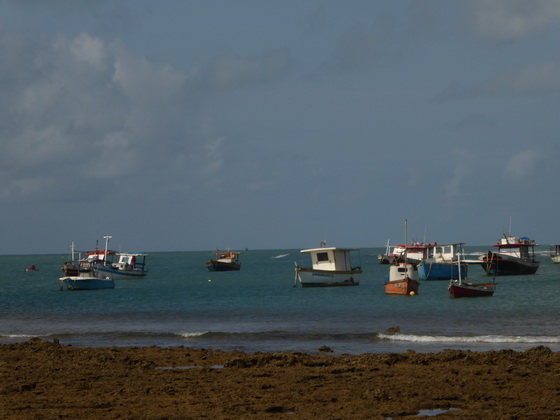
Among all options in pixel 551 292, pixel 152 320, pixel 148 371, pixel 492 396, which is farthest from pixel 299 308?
pixel 492 396

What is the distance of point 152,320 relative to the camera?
38844mm

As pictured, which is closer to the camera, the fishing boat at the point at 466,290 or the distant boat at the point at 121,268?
the fishing boat at the point at 466,290

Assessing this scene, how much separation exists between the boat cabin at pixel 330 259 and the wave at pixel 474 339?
34.0 metres

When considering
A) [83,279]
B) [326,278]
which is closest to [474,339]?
[326,278]

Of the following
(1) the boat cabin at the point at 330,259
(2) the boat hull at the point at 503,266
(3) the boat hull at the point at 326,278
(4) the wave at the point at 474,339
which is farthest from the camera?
(2) the boat hull at the point at 503,266

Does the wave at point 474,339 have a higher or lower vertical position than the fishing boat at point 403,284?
lower

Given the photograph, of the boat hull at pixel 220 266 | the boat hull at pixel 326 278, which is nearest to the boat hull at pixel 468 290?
the boat hull at pixel 326 278

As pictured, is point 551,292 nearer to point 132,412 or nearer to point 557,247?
point 132,412

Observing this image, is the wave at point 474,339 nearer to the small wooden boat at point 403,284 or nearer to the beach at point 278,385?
the beach at point 278,385

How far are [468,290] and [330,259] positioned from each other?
55.4 feet

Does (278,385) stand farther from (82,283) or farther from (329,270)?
(82,283)

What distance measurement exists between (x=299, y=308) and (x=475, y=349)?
21226mm

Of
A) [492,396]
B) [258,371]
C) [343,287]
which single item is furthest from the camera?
[343,287]

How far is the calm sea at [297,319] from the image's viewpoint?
26.9 meters
